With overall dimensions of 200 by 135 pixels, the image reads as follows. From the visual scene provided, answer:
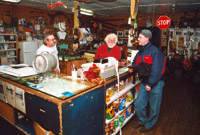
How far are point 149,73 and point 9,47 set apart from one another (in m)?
6.26

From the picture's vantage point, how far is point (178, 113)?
369 centimetres

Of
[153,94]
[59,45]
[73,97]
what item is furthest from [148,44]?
[59,45]

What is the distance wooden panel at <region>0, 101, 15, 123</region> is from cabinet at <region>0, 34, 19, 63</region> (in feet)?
15.8

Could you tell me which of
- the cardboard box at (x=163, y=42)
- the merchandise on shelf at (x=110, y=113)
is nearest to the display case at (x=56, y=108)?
the merchandise on shelf at (x=110, y=113)

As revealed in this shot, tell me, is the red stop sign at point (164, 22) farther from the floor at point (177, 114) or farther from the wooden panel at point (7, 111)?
the wooden panel at point (7, 111)

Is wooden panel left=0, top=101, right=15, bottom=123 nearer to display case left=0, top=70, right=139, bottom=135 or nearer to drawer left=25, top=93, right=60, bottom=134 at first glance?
display case left=0, top=70, right=139, bottom=135

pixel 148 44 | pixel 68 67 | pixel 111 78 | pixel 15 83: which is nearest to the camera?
pixel 15 83

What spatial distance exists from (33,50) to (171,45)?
7179 mm

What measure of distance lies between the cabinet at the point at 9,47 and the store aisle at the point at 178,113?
579 cm

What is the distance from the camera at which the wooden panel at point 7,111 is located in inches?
79.6

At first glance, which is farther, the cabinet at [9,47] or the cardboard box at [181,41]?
the cardboard box at [181,41]

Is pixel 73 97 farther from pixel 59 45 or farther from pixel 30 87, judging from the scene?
pixel 59 45

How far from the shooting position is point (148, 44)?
2.60 meters

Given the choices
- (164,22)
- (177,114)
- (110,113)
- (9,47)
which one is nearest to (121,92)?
(110,113)
